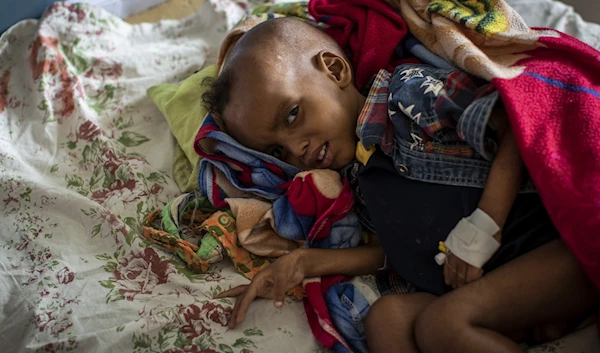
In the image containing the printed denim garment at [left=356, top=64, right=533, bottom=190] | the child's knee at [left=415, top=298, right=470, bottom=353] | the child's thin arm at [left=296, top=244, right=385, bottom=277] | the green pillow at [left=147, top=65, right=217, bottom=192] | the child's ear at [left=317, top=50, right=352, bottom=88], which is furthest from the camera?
the green pillow at [left=147, top=65, right=217, bottom=192]

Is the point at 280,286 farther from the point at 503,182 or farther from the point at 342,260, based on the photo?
the point at 503,182

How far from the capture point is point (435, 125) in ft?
3.53

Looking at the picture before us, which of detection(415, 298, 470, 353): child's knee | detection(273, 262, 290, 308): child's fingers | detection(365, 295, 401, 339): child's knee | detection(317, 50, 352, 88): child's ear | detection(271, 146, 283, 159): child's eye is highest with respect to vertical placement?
detection(317, 50, 352, 88): child's ear

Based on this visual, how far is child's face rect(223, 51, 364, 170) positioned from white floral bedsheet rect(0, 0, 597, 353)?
0.30 metres

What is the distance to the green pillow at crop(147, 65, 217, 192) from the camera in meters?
1.44

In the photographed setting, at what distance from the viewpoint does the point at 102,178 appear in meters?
1.43

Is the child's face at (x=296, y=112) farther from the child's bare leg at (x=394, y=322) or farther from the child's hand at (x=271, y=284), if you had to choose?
the child's bare leg at (x=394, y=322)

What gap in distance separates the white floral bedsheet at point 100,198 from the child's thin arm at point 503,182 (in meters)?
0.26

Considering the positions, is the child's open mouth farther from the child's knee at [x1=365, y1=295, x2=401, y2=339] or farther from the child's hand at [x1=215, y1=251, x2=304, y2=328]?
the child's knee at [x1=365, y1=295, x2=401, y2=339]

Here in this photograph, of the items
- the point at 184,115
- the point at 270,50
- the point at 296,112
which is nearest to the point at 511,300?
the point at 296,112

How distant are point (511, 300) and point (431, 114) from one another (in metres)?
0.36

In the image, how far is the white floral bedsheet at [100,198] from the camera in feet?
3.56

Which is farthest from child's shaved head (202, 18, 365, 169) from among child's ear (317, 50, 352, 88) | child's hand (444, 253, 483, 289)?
child's hand (444, 253, 483, 289)

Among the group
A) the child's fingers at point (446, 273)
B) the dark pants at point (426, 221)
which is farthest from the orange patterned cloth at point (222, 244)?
the child's fingers at point (446, 273)
